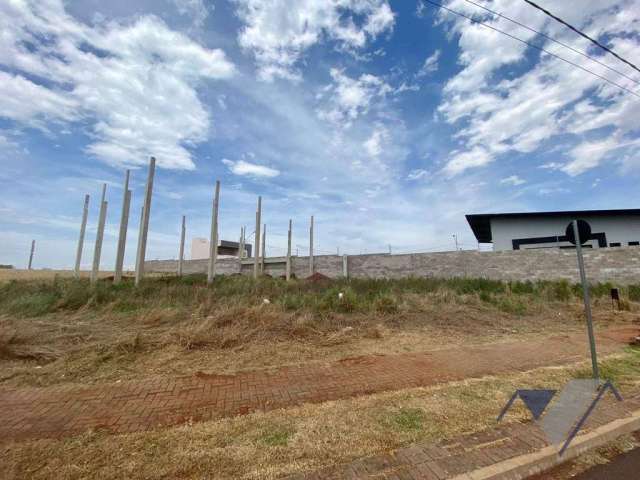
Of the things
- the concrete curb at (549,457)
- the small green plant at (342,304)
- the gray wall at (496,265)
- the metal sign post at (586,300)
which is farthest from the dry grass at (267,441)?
the gray wall at (496,265)

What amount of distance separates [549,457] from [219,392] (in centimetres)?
349

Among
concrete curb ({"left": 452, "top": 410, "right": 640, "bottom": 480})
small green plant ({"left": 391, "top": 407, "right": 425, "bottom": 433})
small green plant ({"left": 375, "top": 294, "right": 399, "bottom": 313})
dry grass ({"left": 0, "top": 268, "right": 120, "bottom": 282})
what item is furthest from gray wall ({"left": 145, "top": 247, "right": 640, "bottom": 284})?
small green plant ({"left": 391, "top": 407, "right": 425, "bottom": 433})

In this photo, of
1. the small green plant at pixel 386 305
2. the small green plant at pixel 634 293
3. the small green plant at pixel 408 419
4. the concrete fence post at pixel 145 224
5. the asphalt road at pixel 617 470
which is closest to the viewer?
the asphalt road at pixel 617 470

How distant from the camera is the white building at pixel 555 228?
68.2ft

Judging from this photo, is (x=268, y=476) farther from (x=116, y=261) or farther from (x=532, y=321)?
(x=116, y=261)

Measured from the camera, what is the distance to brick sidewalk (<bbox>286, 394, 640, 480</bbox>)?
230 centimetres

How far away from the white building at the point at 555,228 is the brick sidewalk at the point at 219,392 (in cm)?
1994

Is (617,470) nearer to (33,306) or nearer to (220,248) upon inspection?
(33,306)

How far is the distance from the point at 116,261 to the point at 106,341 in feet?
38.3

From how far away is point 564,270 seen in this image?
17484 millimetres

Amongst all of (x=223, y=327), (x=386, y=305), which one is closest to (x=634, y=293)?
(x=386, y=305)

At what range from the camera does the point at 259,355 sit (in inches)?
216

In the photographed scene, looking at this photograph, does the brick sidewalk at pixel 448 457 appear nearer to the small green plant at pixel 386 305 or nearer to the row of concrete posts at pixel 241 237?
the small green plant at pixel 386 305

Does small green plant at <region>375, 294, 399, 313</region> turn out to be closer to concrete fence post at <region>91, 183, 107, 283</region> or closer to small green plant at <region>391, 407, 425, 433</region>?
small green plant at <region>391, 407, 425, 433</region>
